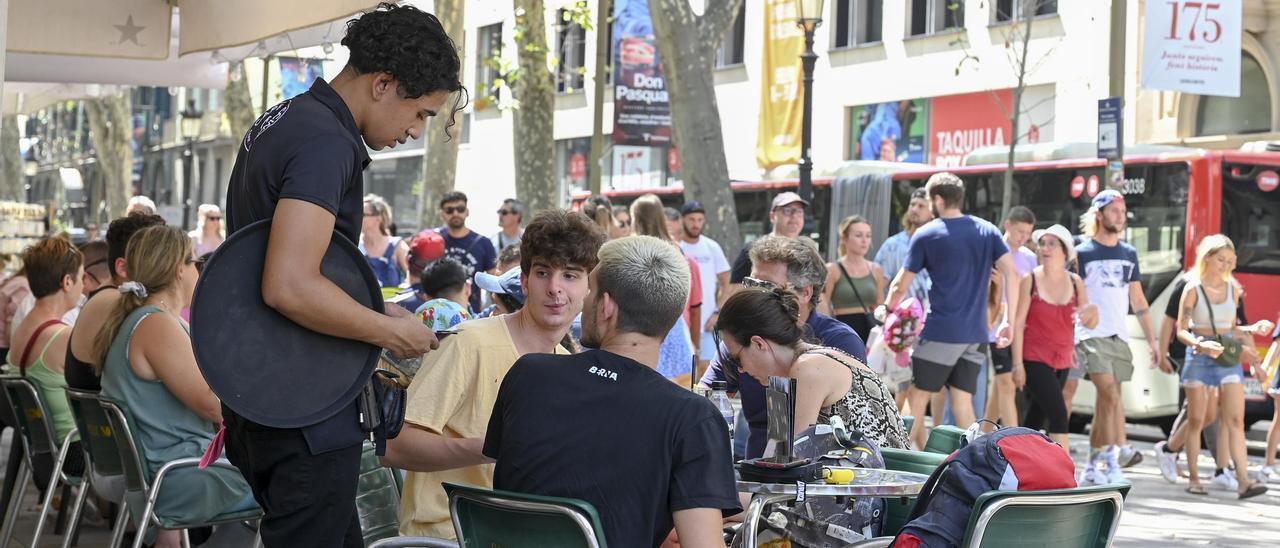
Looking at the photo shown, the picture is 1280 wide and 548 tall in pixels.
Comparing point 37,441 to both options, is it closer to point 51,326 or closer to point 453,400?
point 51,326

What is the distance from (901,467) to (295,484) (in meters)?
2.44

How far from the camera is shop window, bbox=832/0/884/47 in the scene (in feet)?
107

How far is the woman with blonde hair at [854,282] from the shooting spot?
12.8 metres

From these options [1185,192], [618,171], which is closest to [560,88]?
[618,171]

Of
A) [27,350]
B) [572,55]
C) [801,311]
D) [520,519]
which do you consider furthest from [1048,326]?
[572,55]

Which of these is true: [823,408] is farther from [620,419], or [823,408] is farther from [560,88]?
[560,88]

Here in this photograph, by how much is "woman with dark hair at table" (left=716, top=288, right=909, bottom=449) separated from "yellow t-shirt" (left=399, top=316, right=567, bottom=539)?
1050 millimetres

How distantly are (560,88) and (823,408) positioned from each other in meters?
37.5

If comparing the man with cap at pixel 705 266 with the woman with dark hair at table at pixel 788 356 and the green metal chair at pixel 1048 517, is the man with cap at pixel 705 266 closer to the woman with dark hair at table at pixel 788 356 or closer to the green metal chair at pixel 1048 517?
the woman with dark hair at table at pixel 788 356

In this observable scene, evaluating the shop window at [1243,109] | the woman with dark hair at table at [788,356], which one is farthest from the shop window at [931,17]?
the woman with dark hair at table at [788,356]

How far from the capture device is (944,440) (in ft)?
19.2

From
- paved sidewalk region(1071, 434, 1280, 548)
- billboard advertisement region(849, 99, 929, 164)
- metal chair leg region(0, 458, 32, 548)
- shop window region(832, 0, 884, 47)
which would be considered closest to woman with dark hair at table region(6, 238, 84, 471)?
metal chair leg region(0, 458, 32, 548)

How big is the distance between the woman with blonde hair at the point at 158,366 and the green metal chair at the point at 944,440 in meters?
2.41

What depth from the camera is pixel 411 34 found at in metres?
3.56
